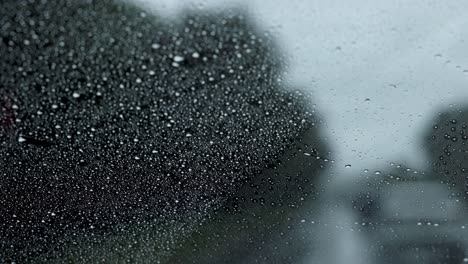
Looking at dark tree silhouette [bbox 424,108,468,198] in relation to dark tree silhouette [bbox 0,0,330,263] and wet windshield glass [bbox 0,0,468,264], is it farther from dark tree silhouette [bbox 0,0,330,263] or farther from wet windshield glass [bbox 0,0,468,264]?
dark tree silhouette [bbox 0,0,330,263]

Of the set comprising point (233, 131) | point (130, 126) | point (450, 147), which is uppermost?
point (450, 147)

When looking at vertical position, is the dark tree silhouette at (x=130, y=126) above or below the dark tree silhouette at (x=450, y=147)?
below

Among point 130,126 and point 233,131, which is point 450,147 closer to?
point 233,131

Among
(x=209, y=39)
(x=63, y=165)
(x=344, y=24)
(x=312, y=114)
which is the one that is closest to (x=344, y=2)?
(x=344, y=24)

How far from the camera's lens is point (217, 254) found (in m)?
1.94

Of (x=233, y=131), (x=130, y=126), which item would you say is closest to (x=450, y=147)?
(x=233, y=131)

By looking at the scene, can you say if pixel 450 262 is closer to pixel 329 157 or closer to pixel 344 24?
pixel 329 157

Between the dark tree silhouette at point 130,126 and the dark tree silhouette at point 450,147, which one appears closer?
the dark tree silhouette at point 130,126

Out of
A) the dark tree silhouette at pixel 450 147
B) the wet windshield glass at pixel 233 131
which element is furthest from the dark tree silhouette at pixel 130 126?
the dark tree silhouette at pixel 450 147

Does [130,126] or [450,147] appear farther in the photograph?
[450,147]

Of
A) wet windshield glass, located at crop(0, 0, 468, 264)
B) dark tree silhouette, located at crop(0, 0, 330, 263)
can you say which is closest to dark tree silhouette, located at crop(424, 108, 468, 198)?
wet windshield glass, located at crop(0, 0, 468, 264)

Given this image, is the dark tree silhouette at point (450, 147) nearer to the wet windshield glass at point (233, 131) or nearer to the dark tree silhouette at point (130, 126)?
the wet windshield glass at point (233, 131)

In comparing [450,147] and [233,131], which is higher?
[450,147]

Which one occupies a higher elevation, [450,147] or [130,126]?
[450,147]
